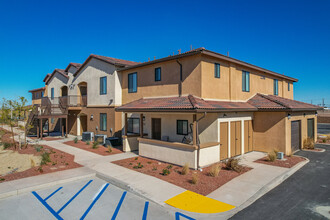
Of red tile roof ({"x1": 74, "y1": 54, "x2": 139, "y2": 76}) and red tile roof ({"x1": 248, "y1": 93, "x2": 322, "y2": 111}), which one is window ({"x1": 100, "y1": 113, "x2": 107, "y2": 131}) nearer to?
red tile roof ({"x1": 74, "y1": 54, "x2": 139, "y2": 76})

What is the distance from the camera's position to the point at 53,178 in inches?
367

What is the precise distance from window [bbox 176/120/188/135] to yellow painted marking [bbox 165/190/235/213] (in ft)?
21.2

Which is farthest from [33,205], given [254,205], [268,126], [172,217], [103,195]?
Answer: [268,126]

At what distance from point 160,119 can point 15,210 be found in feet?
33.2

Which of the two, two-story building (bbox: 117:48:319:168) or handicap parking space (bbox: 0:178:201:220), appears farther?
two-story building (bbox: 117:48:319:168)

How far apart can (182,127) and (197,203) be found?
7.39 meters

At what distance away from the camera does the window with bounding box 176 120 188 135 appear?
13.9 m

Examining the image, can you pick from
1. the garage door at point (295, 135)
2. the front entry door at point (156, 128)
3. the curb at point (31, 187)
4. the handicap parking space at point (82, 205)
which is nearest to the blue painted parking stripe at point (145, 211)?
the handicap parking space at point (82, 205)

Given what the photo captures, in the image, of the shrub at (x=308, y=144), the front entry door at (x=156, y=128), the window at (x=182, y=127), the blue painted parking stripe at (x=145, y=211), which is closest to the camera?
the blue painted parking stripe at (x=145, y=211)

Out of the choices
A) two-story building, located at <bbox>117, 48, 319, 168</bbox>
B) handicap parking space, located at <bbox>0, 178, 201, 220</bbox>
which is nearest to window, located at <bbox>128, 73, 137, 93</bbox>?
two-story building, located at <bbox>117, 48, 319, 168</bbox>

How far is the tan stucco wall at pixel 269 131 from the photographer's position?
1380 cm

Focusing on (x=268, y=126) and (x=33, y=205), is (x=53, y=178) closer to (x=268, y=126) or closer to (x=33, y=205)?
(x=33, y=205)

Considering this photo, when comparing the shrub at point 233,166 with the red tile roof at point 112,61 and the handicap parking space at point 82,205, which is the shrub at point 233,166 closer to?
the handicap parking space at point 82,205

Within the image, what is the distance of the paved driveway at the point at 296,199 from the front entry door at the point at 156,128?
8680 millimetres
